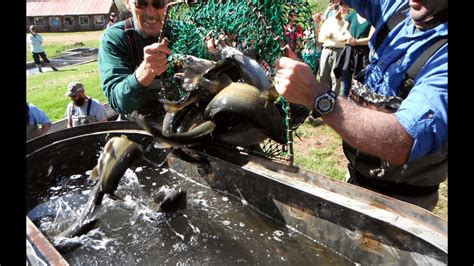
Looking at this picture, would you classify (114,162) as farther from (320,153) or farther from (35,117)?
(35,117)

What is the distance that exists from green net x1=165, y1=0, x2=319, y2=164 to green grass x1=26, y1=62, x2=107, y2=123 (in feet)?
23.8

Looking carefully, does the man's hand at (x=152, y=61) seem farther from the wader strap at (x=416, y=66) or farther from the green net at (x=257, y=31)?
the wader strap at (x=416, y=66)

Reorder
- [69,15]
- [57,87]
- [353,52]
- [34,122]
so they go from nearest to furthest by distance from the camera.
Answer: [353,52], [34,122], [57,87], [69,15]

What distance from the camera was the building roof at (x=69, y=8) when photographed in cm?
4578

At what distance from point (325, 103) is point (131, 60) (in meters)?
2.55

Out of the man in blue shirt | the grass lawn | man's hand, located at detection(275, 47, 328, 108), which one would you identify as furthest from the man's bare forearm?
the grass lawn

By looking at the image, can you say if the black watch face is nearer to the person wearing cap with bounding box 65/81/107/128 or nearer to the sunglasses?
the sunglasses

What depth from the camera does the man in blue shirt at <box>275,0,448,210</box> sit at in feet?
6.31

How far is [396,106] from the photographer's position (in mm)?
2279

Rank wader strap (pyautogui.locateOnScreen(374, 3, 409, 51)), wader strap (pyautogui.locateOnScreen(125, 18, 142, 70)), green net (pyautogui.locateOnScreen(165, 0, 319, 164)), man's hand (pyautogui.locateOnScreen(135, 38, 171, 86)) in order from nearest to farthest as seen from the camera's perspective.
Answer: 1. wader strap (pyautogui.locateOnScreen(374, 3, 409, 51))
2. green net (pyautogui.locateOnScreen(165, 0, 319, 164))
3. man's hand (pyautogui.locateOnScreen(135, 38, 171, 86))
4. wader strap (pyautogui.locateOnScreen(125, 18, 142, 70))

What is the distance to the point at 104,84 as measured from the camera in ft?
12.2

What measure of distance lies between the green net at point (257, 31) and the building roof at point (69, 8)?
151 ft

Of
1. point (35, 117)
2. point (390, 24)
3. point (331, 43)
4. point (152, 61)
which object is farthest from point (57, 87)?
point (390, 24)
